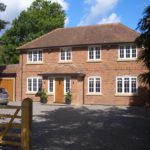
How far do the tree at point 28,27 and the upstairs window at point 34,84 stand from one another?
849 inches

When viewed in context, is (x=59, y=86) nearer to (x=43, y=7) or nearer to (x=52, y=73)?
(x=52, y=73)

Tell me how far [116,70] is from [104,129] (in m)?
19.7

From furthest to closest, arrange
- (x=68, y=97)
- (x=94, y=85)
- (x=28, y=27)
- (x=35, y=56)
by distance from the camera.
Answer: (x=28, y=27) < (x=35, y=56) < (x=94, y=85) < (x=68, y=97)

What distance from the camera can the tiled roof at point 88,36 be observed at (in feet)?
124

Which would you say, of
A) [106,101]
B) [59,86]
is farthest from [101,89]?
[59,86]

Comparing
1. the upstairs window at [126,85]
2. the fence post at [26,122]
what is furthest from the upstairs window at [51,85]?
the fence post at [26,122]

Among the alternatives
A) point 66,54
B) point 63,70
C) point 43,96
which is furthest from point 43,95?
point 66,54

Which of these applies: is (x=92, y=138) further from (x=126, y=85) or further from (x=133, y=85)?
(x=126, y=85)

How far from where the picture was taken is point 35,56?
138 ft

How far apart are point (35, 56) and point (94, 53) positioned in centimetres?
697

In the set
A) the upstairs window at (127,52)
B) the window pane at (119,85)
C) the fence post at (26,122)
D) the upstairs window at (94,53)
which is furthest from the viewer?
the upstairs window at (94,53)

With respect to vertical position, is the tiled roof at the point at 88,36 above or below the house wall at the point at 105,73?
above

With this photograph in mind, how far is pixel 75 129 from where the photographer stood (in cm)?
1761

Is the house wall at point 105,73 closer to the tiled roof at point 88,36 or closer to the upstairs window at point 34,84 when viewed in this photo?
the tiled roof at point 88,36
